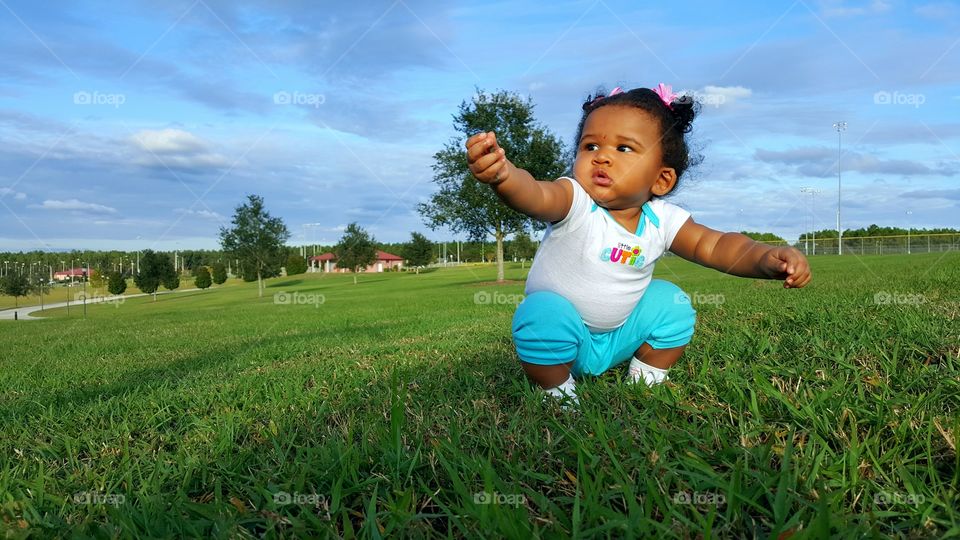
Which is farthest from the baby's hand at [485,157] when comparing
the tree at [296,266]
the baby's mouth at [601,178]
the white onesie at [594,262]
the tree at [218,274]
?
the tree at [296,266]

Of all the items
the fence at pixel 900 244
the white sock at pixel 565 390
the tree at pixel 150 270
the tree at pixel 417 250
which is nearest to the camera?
the white sock at pixel 565 390

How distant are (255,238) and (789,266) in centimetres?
5232

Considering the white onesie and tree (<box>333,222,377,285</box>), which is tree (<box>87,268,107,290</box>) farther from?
the white onesie

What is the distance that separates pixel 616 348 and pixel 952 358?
1.34 metres

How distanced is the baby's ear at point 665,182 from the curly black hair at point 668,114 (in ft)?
0.10

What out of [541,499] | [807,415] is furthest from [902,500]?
[541,499]

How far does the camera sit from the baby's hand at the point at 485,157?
1.99 m

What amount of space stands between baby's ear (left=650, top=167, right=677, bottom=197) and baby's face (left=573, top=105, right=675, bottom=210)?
0.16 m

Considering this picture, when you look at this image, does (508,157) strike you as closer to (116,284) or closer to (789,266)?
(789,266)

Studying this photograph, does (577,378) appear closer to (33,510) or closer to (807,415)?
(807,415)

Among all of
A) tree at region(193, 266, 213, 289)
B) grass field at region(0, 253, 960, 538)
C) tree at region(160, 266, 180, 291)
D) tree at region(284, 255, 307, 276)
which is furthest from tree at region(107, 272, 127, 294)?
grass field at region(0, 253, 960, 538)

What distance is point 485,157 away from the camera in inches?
79.0

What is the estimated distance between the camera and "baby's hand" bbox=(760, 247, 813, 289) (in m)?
2.40

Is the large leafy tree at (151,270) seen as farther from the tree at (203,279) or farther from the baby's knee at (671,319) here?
the baby's knee at (671,319)
